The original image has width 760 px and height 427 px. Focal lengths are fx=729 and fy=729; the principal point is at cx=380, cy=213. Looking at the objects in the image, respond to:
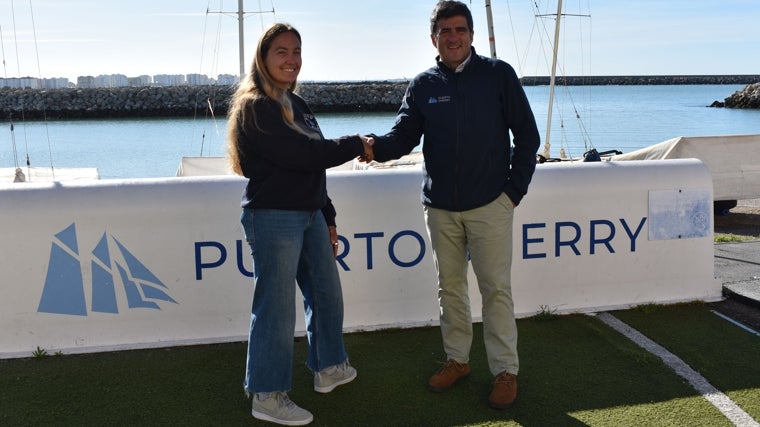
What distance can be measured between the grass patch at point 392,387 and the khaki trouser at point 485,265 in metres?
0.29

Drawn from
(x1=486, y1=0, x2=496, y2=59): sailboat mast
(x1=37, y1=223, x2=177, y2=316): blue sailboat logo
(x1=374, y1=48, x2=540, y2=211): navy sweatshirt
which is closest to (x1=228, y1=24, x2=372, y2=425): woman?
(x1=374, y1=48, x2=540, y2=211): navy sweatshirt

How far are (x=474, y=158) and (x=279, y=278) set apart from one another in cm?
113

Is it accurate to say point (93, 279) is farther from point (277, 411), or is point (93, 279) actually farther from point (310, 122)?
point (310, 122)

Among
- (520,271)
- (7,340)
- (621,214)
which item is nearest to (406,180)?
(520,271)

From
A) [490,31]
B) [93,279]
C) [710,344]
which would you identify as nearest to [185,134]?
[490,31]

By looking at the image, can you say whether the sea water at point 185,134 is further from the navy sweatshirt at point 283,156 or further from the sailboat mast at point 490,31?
the navy sweatshirt at point 283,156

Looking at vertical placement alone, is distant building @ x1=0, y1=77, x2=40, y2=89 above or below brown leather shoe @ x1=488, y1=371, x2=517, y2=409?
above

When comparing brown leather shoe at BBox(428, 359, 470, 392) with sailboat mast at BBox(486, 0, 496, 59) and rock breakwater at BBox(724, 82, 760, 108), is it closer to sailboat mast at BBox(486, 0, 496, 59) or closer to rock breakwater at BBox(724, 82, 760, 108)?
sailboat mast at BBox(486, 0, 496, 59)

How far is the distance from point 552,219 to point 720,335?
49.5 inches

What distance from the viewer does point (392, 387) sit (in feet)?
12.8

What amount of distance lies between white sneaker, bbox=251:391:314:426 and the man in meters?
0.73

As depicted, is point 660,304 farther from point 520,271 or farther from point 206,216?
point 206,216

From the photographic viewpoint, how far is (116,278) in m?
4.44

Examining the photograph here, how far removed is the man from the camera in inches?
143
